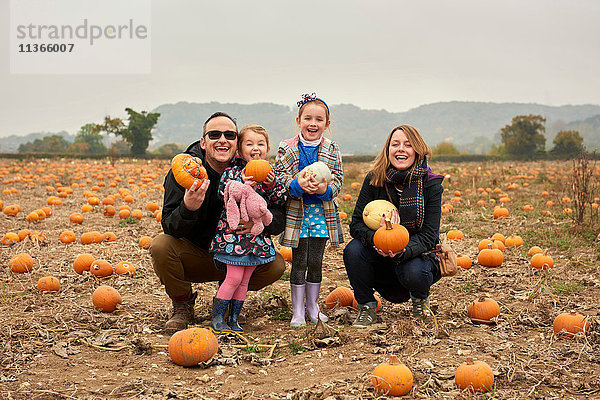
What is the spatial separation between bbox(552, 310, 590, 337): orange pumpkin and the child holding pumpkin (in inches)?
40.9

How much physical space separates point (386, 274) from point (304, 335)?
100 centimetres

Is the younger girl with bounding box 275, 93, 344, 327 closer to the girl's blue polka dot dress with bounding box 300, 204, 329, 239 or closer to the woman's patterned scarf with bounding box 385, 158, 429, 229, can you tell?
the girl's blue polka dot dress with bounding box 300, 204, 329, 239

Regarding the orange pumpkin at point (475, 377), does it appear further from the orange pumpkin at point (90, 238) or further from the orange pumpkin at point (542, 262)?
the orange pumpkin at point (90, 238)

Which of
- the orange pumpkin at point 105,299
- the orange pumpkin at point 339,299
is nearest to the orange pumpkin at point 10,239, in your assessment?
the orange pumpkin at point 105,299

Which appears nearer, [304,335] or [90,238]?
[304,335]

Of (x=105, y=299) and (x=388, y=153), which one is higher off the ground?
(x=388, y=153)

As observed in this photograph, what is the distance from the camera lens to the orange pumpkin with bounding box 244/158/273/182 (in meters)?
4.17

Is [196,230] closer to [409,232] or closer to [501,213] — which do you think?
[409,232]

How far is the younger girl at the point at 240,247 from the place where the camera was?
420cm

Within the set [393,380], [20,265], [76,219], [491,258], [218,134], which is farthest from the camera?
[76,219]

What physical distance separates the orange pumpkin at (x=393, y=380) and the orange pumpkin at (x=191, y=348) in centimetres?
121

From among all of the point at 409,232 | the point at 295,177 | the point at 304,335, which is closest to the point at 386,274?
the point at 409,232

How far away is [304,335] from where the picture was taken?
4.27 meters

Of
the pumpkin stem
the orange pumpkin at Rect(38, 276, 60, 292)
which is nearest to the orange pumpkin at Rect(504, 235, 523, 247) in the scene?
the pumpkin stem
